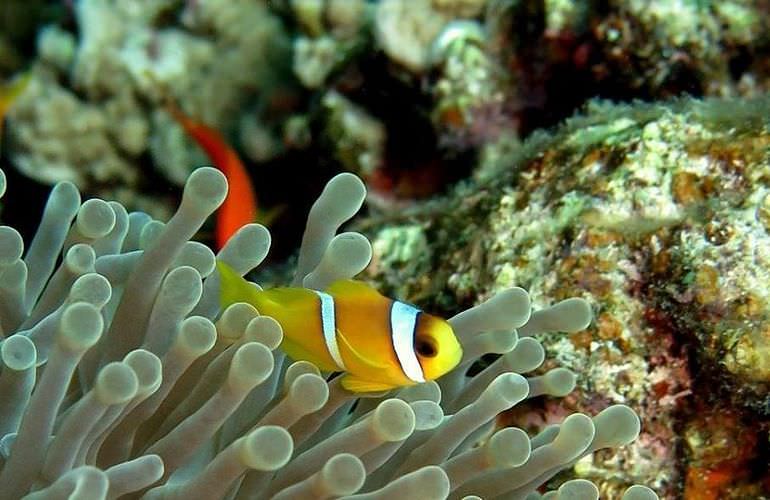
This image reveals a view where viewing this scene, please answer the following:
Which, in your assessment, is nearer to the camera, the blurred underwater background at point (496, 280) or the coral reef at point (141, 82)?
the blurred underwater background at point (496, 280)

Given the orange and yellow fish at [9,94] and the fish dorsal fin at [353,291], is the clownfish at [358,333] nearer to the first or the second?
the fish dorsal fin at [353,291]

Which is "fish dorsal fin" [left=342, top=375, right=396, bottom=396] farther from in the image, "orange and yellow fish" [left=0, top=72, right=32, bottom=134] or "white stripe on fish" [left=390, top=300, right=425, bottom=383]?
"orange and yellow fish" [left=0, top=72, right=32, bottom=134]

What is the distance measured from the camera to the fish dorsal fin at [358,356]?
1427mm

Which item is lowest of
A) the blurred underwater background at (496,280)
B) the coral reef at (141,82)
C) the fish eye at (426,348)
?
the coral reef at (141,82)

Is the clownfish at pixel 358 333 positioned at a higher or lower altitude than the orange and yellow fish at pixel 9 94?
higher

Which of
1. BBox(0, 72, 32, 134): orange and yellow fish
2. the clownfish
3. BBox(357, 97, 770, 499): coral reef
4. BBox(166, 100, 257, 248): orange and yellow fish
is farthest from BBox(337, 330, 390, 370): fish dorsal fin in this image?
BBox(0, 72, 32, 134): orange and yellow fish

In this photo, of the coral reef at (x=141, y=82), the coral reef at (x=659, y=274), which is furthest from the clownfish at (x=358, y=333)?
the coral reef at (x=141, y=82)

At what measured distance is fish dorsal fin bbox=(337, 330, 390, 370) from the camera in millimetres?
1427

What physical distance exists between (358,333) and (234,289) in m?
0.30

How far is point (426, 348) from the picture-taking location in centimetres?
139

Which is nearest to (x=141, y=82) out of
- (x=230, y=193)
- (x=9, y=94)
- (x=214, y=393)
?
(x=9, y=94)

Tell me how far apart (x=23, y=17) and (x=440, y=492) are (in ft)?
15.0

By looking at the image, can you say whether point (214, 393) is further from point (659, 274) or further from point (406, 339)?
point (659, 274)

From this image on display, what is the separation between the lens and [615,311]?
1.82m
